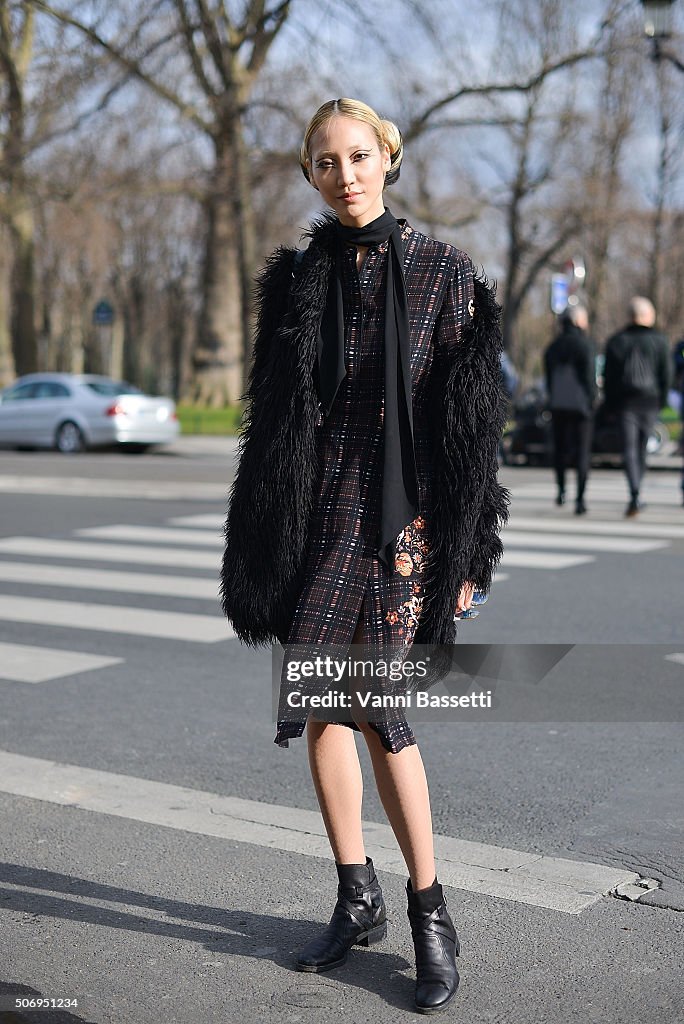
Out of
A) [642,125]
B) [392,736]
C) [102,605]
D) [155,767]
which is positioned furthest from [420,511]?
[642,125]

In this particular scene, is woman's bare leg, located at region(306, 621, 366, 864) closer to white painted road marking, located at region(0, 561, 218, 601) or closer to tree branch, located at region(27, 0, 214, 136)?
white painted road marking, located at region(0, 561, 218, 601)

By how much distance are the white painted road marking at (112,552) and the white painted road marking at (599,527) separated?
2.50m

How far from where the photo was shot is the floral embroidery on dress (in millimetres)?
3072

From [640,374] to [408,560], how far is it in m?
9.24

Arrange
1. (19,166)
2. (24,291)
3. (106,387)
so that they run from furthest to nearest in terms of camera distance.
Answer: (24,291) < (19,166) < (106,387)

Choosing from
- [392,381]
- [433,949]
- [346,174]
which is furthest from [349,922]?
[346,174]

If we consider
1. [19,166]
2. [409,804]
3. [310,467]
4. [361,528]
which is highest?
[19,166]

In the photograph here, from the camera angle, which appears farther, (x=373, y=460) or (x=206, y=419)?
(x=206, y=419)

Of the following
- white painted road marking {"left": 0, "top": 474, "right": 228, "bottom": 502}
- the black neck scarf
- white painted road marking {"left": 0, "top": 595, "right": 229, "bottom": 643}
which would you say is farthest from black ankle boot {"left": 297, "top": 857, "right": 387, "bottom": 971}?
white painted road marking {"left": 0, "top": 474, "right": 228, "bottom": 502}

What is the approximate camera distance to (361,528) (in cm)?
306

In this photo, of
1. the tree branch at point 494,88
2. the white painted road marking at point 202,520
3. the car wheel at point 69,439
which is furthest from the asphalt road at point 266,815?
the tree branch at point 494,88

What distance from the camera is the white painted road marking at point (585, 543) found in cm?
1015

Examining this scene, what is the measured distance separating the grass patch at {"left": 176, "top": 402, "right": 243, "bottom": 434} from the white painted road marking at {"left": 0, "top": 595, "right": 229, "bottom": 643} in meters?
16.8

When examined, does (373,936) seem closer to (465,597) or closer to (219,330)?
(465,597)
